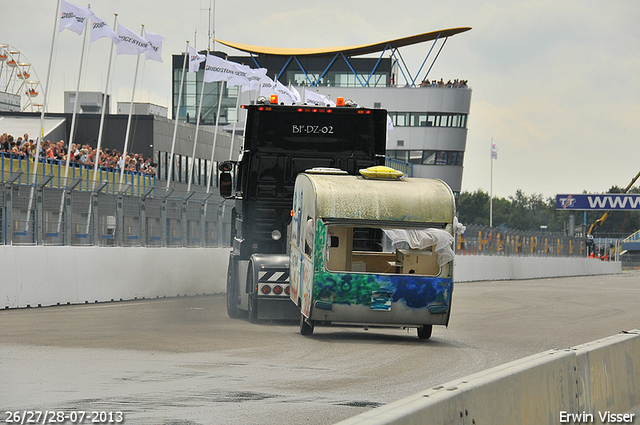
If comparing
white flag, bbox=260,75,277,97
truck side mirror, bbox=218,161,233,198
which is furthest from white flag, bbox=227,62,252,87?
truck side mirror, bbox=218,161,233,198

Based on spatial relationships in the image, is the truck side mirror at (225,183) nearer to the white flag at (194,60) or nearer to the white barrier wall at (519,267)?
the white barrier wall at (519,267)

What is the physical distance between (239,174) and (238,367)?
737cm

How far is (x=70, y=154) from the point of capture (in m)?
36.9

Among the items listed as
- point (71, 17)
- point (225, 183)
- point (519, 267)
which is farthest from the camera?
point (519, 267)

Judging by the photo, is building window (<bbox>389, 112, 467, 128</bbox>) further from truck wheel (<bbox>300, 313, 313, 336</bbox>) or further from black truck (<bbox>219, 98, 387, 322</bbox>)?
truck wheel (<bbox>300, 313, 313, 336</bbox>)

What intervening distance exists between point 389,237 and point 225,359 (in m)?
4.13

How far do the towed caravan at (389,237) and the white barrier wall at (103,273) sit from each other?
267 inches

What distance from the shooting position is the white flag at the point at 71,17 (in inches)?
1332

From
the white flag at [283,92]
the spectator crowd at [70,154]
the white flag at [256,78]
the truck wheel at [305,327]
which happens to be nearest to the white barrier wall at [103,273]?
the truck wheel at [305,327]

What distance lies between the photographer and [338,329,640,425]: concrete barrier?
507 cm

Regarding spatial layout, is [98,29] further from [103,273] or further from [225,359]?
[225,359]

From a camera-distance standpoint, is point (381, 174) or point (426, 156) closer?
point (381, 174)

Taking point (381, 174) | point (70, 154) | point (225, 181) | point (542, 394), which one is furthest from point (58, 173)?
point (542, 394)

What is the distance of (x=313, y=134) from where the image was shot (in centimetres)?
1820
